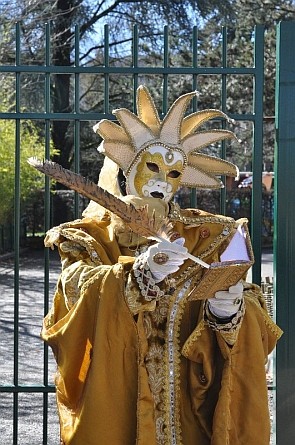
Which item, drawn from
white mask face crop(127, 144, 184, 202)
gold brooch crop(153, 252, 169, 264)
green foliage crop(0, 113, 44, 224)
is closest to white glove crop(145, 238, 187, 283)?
gold brooch crop(153, 252, 169, 264)

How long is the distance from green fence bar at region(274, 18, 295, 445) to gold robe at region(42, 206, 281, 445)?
22.1 inches

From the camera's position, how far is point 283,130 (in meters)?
3.73

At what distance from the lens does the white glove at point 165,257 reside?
262 centimetres

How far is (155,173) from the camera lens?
3141mm

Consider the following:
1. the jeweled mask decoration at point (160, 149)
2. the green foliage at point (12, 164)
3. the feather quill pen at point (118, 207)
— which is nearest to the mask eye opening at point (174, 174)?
the jeweled mask decoration at point (160, 149)

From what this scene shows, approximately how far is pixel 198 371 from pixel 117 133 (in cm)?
99

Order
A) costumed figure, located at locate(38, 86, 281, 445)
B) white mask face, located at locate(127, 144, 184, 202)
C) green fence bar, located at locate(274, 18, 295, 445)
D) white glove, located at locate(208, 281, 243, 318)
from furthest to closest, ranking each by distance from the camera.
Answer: green fence bar, located at locate(274, 18, 295, 445), white mask face, located at locate(127, 144, 184, 202), costumed figure, located at locate(38, 86, 281, 445), white glove, located at locate(208, 281, 243, 318)

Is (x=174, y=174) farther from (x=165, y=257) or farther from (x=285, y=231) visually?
(x=285, y=231)

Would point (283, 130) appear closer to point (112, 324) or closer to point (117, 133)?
point (117, 133)

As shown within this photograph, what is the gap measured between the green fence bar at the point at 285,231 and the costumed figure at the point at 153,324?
55 cm

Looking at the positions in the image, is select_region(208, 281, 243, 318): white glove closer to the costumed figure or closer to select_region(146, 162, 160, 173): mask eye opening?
the costumed figure

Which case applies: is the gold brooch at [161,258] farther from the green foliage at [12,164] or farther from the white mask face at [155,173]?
the green foliage at [12,164]

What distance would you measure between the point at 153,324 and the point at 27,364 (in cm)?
542

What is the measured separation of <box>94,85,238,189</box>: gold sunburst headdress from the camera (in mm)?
3191
